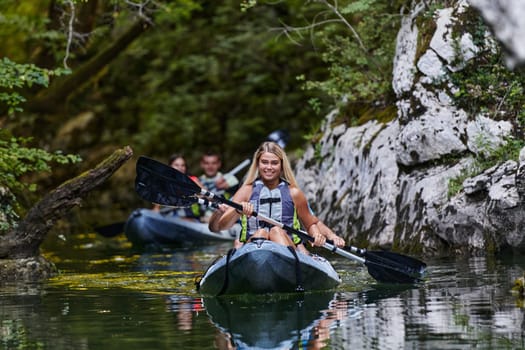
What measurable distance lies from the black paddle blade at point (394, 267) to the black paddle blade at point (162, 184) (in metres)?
1.79

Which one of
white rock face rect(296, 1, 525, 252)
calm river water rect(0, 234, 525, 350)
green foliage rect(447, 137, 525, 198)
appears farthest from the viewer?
green foliage rect(447, 137, 525, 198)

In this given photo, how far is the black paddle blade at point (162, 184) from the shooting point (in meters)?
8.95

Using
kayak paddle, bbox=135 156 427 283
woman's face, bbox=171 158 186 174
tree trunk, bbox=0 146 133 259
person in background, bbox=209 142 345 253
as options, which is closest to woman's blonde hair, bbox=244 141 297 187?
person in background, bbox=209 142 345 253

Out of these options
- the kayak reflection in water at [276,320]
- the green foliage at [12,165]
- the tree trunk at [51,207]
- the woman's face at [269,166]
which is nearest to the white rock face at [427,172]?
the woman's face at [269,166]

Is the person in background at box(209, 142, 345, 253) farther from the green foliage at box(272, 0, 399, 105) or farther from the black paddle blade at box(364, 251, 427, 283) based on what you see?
the green foliage at box(272, 0, 399, 105)

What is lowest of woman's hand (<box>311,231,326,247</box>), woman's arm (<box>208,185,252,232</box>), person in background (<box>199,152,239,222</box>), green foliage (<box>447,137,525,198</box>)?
woman's hand (<box>311,231,326,247</box>)

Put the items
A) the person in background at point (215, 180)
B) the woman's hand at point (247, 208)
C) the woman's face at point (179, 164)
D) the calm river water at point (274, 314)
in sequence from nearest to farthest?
the calm river water at point (274, 314) → the woman's hand at point (247, 208) → the woman's face at point (179, 164) → the person in background at point (215, 180)

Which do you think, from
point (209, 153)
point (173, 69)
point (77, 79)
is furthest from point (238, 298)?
point (173, 69)

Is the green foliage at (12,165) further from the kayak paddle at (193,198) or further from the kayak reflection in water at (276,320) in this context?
the kayak reflection in water at (276,320)

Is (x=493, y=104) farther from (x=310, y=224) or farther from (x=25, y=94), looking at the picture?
(x=25, y=94)

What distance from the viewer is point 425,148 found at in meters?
11.1

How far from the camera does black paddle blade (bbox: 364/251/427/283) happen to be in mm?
Result: 8633

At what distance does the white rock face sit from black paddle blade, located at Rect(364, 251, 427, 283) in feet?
5.02

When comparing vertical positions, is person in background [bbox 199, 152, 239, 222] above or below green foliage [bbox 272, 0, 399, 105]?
below
